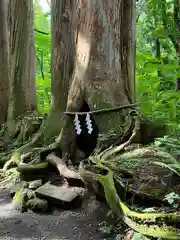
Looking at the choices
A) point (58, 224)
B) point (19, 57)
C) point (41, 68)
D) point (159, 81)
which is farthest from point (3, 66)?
point (41, 68)

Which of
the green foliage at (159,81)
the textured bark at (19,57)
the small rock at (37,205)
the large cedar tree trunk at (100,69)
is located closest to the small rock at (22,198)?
the small rock at (37,205)

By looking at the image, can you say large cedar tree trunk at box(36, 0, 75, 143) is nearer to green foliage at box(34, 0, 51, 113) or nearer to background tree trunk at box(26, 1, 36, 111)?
background tree trunk at box(26, 1, 36, 111)

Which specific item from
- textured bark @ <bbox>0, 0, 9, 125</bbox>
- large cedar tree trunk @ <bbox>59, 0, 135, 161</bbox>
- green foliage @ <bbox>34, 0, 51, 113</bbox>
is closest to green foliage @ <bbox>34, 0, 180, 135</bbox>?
green foliage @ <bbox>34, 0, 51, 113</bbox>

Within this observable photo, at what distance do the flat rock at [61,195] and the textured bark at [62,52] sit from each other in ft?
10.1

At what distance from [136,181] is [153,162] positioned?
34 centimetres

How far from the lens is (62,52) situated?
320 inches

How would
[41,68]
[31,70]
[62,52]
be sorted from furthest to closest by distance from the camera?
[41,68], [31,70], [62,52]

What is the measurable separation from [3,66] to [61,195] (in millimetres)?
6298

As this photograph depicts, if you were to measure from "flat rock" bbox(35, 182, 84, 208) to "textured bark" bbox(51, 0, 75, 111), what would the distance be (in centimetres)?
307

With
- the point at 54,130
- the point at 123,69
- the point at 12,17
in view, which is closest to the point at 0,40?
the point at 12,17

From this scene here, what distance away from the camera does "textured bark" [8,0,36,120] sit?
9531mm

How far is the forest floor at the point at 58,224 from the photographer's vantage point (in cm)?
426

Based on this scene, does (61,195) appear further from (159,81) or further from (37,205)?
(159,81)

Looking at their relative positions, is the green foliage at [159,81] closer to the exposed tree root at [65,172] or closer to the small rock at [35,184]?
the exposed tree root at [65,172]
